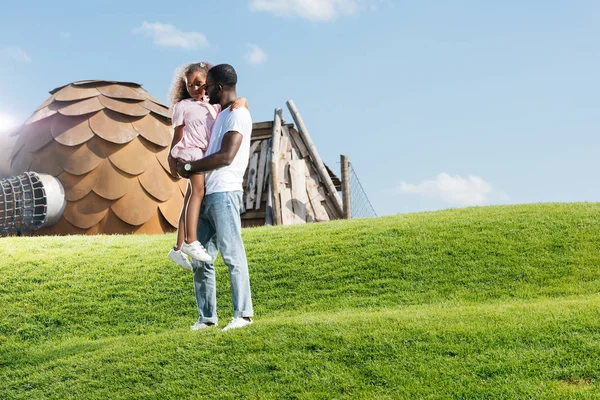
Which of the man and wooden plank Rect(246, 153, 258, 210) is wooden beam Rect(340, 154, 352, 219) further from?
the man

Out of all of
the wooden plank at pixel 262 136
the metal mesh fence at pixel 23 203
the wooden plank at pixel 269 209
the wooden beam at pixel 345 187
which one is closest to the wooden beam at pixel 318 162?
the wooden beam at pixel 345 187

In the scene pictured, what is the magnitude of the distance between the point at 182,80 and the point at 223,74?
19.0 inches

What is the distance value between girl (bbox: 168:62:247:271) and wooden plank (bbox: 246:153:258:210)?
993 centimetres

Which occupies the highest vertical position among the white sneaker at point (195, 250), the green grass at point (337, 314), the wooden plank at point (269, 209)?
the wooden plank at point (269, 209)

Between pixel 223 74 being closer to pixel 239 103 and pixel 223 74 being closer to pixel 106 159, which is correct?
pixel 239 103

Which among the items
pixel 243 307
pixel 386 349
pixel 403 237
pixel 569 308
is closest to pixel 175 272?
pixel 403 237

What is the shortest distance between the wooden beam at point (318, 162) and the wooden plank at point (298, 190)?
0.46 m

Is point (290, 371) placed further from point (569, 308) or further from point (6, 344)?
point (6, 344)

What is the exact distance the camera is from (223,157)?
506 centimetres

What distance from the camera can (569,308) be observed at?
20.7ft

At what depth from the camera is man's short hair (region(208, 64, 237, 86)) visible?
17.0ft

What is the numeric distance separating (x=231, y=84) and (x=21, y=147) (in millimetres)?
10805

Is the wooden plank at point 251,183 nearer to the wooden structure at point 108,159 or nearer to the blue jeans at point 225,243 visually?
the wooden structure at point 108,159

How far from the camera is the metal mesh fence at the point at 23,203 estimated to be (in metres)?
13.4
